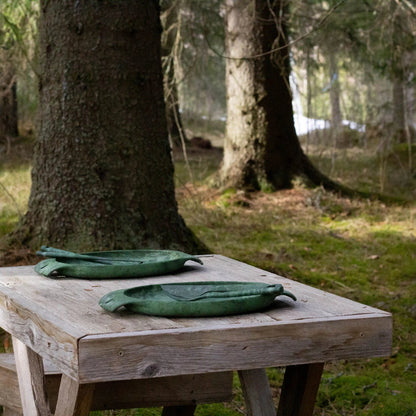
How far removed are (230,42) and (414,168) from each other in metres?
4.62

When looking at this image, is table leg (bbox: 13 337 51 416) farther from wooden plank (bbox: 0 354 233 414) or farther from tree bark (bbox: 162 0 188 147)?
tree bark (bbox: 162 0 188 147)

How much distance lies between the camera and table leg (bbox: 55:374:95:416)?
2.04m

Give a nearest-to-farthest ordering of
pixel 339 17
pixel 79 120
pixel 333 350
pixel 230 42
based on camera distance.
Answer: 1. pixel 333 350
2. pixel 79 120
3. pixel 230 42
4. pixel 339 17

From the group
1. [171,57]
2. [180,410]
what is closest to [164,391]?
[180,410]

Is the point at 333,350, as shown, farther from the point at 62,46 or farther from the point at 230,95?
the point at 230,95

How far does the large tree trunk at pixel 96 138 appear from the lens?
16.9 ft

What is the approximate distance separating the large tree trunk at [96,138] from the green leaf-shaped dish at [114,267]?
6.85 feet

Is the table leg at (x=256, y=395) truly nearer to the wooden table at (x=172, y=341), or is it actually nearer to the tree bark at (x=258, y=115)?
the wooden table at (x=172, y=341)

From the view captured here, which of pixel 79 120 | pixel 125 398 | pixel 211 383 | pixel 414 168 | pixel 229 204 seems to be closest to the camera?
pixel 125 398

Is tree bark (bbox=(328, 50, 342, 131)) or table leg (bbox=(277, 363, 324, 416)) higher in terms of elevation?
tree bark (bbox=(328, 50, 342, 131))

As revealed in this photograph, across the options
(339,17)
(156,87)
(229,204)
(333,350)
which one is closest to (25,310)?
(333,350)

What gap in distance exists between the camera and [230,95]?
10180 millimetres

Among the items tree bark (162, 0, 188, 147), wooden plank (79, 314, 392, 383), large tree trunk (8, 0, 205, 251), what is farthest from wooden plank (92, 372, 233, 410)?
tree bark (162, 0, 188, 147)

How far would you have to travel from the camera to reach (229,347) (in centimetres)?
200
